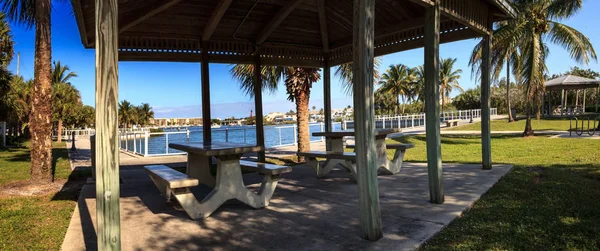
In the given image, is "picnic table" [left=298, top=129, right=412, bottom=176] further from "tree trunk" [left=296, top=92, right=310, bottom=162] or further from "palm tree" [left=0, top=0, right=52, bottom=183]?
"palm tree" [left=0, top=0, right=52, bottom=183]

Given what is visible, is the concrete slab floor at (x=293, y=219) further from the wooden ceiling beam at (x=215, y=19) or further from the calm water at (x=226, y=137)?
the calm water at (x=226, y=137)

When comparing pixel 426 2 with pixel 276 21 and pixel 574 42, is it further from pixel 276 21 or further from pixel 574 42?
pixel 574 42

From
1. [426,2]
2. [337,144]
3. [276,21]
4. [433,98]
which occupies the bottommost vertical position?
[337,144]

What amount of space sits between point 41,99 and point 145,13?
101 inches

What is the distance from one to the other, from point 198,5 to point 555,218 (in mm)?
6276

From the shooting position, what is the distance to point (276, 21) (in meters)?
7.09

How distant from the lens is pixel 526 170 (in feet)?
20.7

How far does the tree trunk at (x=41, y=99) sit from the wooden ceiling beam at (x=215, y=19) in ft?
9.33

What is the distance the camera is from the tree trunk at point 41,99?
20.8 ft

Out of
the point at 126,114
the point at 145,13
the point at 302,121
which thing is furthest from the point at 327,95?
the point at 126,114

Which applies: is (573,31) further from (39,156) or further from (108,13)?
(39,156)

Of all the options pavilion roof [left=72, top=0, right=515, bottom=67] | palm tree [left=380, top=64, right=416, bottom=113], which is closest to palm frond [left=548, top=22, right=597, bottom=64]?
pavilion roof [left=72, top=0, right=515, bottom=67]

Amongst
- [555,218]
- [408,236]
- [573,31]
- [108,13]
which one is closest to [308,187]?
[408,236]

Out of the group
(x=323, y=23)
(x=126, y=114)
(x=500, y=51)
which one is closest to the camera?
(x=323, y=23)
